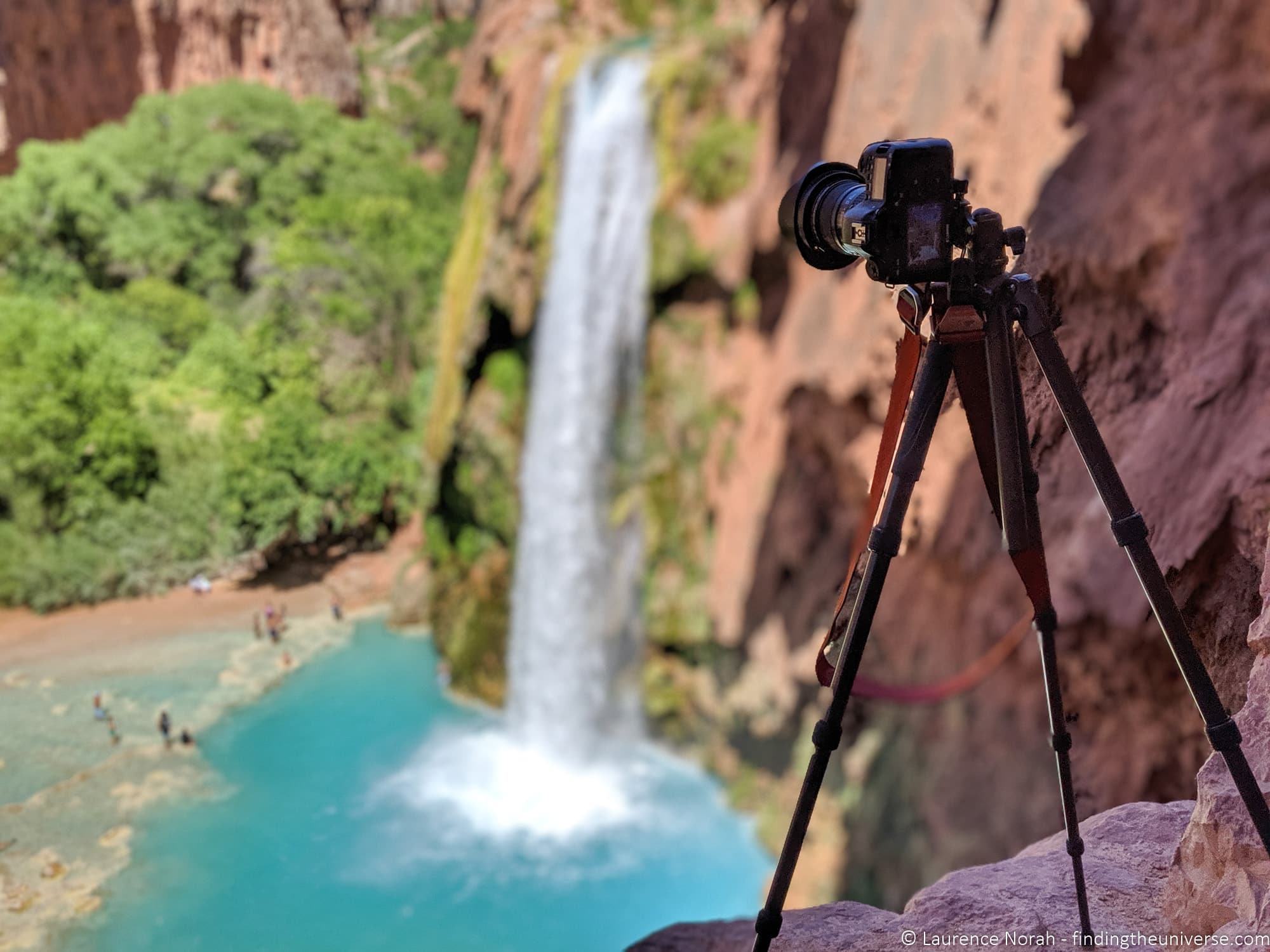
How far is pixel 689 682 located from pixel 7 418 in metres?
8.21

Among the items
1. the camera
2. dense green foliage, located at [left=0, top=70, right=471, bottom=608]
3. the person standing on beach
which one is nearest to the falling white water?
dense green foliage, located at [left=0, top=70, right=471, bottom=608]

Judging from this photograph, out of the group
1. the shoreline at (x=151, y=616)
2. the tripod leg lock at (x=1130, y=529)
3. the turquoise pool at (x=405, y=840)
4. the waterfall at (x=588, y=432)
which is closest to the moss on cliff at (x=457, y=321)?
the waterfall at (x=588, y=432)

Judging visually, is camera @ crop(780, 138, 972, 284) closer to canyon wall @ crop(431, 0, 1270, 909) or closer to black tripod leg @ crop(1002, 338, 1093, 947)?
Answer: black tripod leg @ crop(1002, 338, 1093, 947)

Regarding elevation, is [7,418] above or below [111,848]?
above

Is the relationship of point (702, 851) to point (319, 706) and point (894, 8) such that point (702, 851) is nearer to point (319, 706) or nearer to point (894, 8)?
point (319, 706)

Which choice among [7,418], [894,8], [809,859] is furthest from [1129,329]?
[809,859]

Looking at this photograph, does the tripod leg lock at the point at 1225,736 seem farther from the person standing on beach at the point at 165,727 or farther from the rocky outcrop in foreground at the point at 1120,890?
the person standing on beach at the point at 165,727

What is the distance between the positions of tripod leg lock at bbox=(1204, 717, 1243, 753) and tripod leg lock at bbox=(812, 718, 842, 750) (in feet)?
2.05

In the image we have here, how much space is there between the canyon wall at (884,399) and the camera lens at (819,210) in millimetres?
523

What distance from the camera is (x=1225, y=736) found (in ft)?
5.05

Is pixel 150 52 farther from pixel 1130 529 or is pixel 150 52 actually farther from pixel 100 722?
pixel 1130 529

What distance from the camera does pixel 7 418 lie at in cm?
382

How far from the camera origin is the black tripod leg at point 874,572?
1.63 metres

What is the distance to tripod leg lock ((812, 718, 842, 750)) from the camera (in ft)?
5.31
